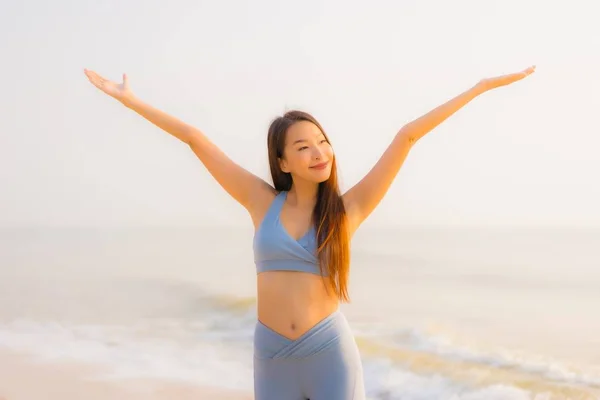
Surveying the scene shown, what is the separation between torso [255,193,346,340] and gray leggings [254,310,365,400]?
32 millimetres

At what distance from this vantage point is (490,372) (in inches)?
286

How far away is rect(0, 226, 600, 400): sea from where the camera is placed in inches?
286

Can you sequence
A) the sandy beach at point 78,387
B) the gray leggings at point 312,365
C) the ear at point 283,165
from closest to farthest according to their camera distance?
1. the gray leggings at point 312,365
2. the ear at point 283,165
3. the sandy beach at point 78,387

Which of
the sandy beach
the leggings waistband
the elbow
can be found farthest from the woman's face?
the sandy beach

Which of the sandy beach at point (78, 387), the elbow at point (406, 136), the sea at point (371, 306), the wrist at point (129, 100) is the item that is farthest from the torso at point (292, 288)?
the sea at point (371, 306)

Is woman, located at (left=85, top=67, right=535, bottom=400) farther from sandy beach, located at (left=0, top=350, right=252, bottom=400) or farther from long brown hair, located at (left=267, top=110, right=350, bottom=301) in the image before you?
sandy beach, located at (left=0, top=350, right=252, bottom=400)

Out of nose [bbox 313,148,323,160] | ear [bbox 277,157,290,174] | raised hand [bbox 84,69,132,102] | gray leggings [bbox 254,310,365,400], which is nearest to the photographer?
gray leggings [bbox 254,310,365,400]

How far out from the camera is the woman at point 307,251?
2.95 meters

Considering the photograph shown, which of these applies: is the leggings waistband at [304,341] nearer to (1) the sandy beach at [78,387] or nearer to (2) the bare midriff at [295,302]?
(2) the bare midriff at [295,302]

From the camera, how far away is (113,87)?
3.32m

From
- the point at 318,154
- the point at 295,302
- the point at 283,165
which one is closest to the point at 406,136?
the point at 318,154

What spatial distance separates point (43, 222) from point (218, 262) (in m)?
2.72

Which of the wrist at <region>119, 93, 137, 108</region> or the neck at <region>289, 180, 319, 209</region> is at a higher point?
the wrist at <region>119, 93, 137, 108</region>

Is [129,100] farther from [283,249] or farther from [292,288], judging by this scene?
[292,288]
